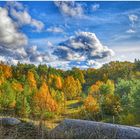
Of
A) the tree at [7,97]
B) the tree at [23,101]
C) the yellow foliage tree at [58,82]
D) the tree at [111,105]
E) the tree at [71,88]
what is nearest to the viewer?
the tree at [23,101]

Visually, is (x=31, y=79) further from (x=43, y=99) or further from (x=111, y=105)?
(x=111, y=105)

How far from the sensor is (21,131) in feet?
10.4

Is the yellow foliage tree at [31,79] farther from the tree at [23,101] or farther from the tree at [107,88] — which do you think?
the tree at [107,88]

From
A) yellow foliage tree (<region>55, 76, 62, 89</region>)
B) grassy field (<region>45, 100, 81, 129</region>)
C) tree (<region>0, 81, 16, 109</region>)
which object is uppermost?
yellow foliage tree (<region>55, 76, 62, 89</region>)

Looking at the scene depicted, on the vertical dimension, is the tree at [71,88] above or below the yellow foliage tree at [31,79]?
below

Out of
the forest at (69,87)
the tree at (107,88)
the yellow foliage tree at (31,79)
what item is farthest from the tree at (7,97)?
the tree at (107,88)

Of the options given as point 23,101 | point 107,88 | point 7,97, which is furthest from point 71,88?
point 7,97

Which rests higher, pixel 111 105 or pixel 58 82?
pixel 58 82

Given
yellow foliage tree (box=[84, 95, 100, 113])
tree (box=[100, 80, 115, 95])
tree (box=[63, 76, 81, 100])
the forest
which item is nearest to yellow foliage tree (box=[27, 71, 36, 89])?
the forest

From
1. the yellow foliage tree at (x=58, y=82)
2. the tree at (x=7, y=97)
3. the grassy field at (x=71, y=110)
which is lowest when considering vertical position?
the grassy field at (x=71, y=110)

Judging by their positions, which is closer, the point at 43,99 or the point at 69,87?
the point at 69,87

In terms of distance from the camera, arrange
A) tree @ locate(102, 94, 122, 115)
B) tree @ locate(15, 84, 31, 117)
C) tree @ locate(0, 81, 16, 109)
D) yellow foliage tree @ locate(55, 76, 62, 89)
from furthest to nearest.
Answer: tree @ locate(0, 81, 16, 109), tree @ locate(102, 94, 122, 115), yellow foliage tree @ locate(55, 76, 62, 89), tree @ locate(15, 84, 31, 117)

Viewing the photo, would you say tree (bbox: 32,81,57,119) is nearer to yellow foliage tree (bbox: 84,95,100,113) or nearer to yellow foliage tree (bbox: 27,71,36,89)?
yellow foliage tree (bbox: 27,71,36,89)

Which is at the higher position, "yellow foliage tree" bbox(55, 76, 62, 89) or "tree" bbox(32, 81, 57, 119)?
"yellow foliage tree" bbox(55, 76, 62, 89)
